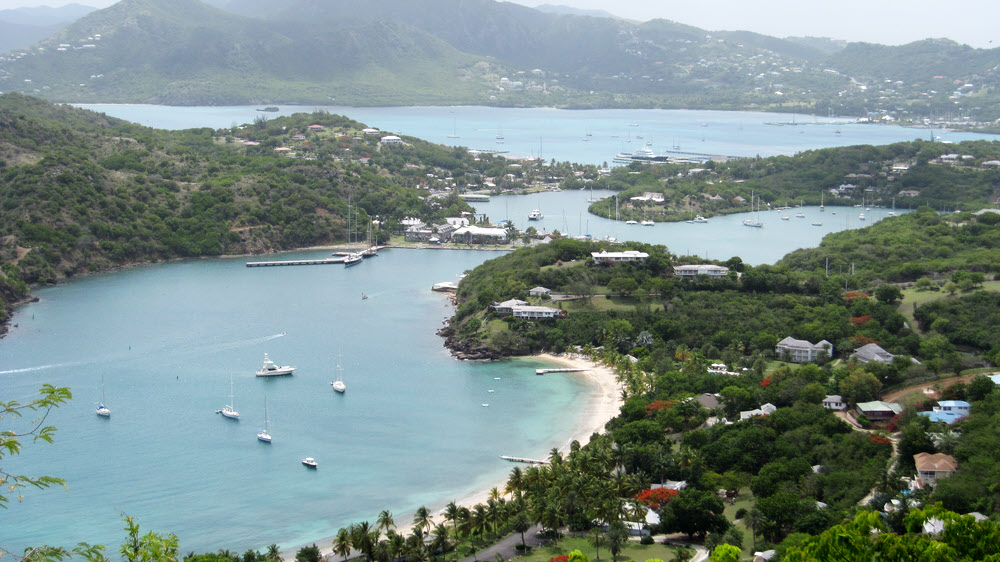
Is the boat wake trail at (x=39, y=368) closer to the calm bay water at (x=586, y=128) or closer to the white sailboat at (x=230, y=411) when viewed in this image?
the white sailboat at (x=230, y=411)

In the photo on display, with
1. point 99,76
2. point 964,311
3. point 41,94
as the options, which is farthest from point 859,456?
point 99,76

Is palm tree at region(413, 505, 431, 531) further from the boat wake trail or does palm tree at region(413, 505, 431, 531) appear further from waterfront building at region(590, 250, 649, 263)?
waterfront building at region(590, 250, 649, 263)

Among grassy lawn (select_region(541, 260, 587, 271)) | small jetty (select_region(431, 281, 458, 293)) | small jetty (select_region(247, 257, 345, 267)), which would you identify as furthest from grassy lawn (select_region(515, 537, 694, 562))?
small jetty (select_region(247, 257, 345, 267))

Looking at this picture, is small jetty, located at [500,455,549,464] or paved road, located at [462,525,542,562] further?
small jetty, located at [500,455,549,464]

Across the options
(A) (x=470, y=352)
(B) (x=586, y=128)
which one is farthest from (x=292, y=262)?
(B) (x=586, y=128)

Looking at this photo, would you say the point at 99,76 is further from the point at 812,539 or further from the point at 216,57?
the point at 812,539

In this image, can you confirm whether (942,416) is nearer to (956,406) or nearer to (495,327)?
(956,406)
